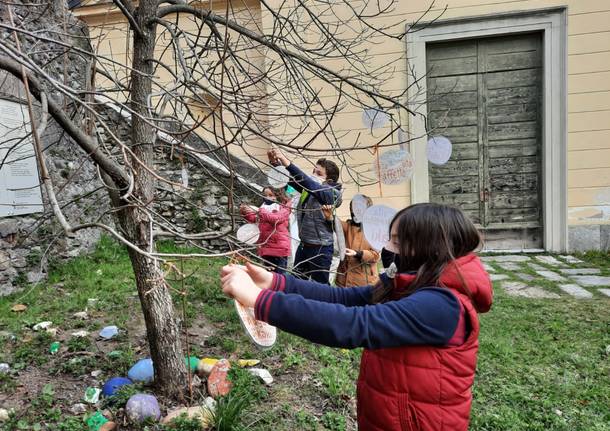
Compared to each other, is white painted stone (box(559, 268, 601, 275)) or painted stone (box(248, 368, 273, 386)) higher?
white painted stone (box(559, 268, 601, 275))

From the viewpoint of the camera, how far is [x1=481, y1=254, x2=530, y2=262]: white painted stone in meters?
6.87

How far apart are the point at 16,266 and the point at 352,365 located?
406cm

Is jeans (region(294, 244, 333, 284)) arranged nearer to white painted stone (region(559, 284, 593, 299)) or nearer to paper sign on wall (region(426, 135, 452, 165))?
paper sign on wall (region(426, 135, 452, 165))

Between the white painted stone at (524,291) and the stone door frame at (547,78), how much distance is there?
2.27 m

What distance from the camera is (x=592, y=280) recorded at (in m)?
5.43

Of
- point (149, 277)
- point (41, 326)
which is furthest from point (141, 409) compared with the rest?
point (41, 326)

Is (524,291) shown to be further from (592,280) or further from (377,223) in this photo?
(377,223)

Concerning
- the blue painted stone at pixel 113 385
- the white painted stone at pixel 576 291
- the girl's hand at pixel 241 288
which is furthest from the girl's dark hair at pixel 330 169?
the white painted stone at pixel 576 291

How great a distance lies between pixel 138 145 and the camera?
8.50 ft

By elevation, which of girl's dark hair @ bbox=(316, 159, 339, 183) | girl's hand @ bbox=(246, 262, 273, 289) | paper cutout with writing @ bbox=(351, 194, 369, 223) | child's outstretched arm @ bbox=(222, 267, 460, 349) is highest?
girl's dark hair @ bbox=(316, 159, 339, 183)

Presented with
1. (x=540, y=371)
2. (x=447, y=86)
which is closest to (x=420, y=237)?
(x=540, y=371)

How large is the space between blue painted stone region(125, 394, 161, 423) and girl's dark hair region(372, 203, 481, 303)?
175cm

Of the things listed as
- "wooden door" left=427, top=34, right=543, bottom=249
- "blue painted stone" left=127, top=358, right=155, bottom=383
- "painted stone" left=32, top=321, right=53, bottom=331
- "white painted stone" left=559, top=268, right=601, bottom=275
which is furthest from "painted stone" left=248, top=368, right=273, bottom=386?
"wooden door" left=427, top=34, right=543, bottom=249

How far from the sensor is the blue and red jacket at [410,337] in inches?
48.4
